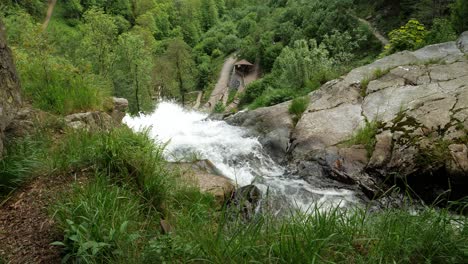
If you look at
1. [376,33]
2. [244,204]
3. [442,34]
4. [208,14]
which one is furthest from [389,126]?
[208,14]

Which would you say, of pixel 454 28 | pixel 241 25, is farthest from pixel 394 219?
pixel 241 25

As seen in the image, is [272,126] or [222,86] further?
[222,86]

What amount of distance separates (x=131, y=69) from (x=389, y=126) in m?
23.0

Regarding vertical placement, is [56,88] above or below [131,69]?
above

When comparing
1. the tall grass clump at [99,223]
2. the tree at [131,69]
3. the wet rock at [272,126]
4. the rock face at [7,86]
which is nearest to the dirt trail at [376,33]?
the wet rock at [272,126]

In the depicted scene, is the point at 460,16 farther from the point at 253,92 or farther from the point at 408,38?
the point at 253,92

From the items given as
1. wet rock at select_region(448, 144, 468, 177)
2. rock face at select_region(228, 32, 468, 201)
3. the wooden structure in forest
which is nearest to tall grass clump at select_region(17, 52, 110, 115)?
rock face at select_region(228, 32, 468, 201)

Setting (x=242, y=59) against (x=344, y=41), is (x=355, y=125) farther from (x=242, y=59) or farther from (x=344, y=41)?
(x=242, y=59)

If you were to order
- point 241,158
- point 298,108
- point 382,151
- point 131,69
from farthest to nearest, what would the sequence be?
point 131,69 < point 298,108 < point 241,158 < point 382,151

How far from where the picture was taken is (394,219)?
2.83 meters

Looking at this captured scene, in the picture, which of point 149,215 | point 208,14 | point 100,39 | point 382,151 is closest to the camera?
point 149,215

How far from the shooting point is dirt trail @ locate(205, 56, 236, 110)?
141 feet

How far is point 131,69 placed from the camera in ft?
90.4

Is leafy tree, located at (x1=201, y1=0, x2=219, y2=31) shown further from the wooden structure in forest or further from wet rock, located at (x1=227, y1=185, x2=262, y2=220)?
wet rock, located at (x1=227, y1=185, x2=262, y2=220)
